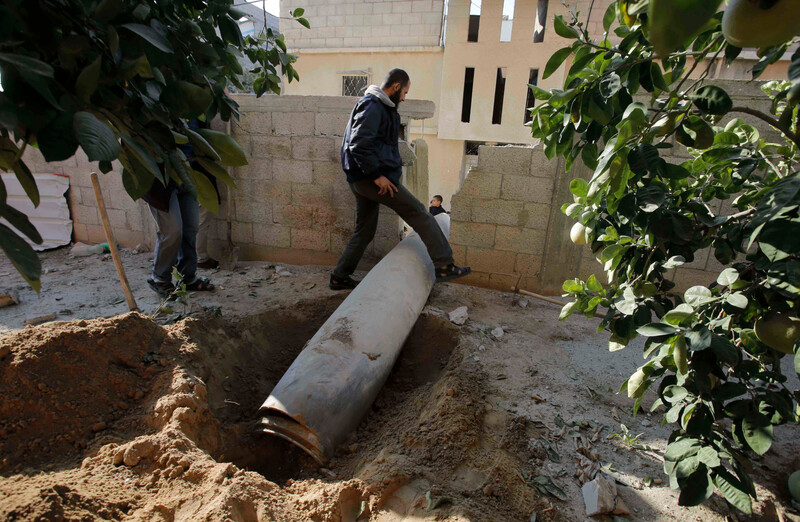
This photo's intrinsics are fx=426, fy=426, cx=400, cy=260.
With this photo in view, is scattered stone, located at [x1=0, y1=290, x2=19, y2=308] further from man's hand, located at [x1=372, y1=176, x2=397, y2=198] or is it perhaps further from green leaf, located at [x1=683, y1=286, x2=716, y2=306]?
green leaf, located at [x1=683, y1=286, x2=716, y2=306]

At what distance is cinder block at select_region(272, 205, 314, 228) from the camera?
4234mm

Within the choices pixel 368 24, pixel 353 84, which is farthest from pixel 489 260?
pixel 368 24

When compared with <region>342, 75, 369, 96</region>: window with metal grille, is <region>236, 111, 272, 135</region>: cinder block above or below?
below

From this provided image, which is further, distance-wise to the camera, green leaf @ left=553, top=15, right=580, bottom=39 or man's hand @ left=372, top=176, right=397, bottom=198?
man's hand @ left=372, top=176, right=397, bottom=198

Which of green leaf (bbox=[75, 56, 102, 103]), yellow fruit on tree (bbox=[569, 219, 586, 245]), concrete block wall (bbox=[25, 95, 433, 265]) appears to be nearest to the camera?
green leaf (bbox=[75, 56, 102, 103])

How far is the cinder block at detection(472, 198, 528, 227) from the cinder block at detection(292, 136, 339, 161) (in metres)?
1.40

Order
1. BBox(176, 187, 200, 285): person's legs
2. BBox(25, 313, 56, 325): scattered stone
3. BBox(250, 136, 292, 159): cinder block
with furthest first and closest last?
1. BBox(250, 136, 292, 159): cinder block
2. BBox(176, 187, 200, 285): person's legs
3. BBox(25, 313, 56, 325): scattered stone

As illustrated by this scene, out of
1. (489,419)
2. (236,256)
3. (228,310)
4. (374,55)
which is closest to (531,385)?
(489,419)

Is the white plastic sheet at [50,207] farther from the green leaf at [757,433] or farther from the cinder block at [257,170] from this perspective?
the green leaf at [757,433]

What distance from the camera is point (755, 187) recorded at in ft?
5.19

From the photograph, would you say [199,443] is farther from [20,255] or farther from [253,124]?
[253,124]

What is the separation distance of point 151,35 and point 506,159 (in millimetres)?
3218

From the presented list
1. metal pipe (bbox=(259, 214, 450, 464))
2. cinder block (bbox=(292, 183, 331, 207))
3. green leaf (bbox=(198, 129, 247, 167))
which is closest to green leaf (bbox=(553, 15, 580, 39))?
green leaf (bbox=(198, 129, 247, 167))

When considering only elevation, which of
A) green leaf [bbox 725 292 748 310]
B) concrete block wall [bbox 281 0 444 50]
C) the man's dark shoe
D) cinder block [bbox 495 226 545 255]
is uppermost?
concrete block wall [bbox 281 0 444 50]
